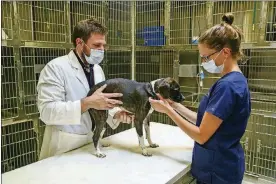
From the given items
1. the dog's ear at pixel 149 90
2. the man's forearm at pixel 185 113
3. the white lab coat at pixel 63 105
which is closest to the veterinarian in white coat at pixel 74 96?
the white lab coat at pixel 63 105

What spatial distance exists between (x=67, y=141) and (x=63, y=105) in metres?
0.26

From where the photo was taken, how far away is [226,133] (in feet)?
3.41

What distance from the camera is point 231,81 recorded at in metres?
1.01

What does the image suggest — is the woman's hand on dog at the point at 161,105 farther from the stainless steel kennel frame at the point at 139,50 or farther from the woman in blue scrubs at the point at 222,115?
the stainless steel kennel frame at the point at 139,50

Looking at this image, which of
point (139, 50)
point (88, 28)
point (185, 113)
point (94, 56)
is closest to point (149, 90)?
point (185, 113)

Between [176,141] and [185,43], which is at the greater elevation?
[185,43]

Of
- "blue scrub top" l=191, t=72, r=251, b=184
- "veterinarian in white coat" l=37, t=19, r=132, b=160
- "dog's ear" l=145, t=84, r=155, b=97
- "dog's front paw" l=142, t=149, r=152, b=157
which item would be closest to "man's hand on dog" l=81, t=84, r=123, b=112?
"veterinarian in white coat" l=37, t=19, r=132, b=160

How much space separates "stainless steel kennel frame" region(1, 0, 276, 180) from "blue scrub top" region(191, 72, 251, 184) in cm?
141

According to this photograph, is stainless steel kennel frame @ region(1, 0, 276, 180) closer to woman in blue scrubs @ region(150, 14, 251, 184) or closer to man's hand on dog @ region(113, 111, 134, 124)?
man's hand on dog @ region(113, 111, 134, 124)

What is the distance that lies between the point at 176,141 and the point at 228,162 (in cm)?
55

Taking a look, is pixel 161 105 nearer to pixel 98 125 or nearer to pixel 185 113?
pixel 185 113

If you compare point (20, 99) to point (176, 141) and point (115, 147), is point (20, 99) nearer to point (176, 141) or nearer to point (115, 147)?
point (115, 147)

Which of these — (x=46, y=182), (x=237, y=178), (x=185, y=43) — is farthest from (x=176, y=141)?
(x=185, y=43)

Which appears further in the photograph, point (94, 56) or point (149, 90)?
point (94, 56)
